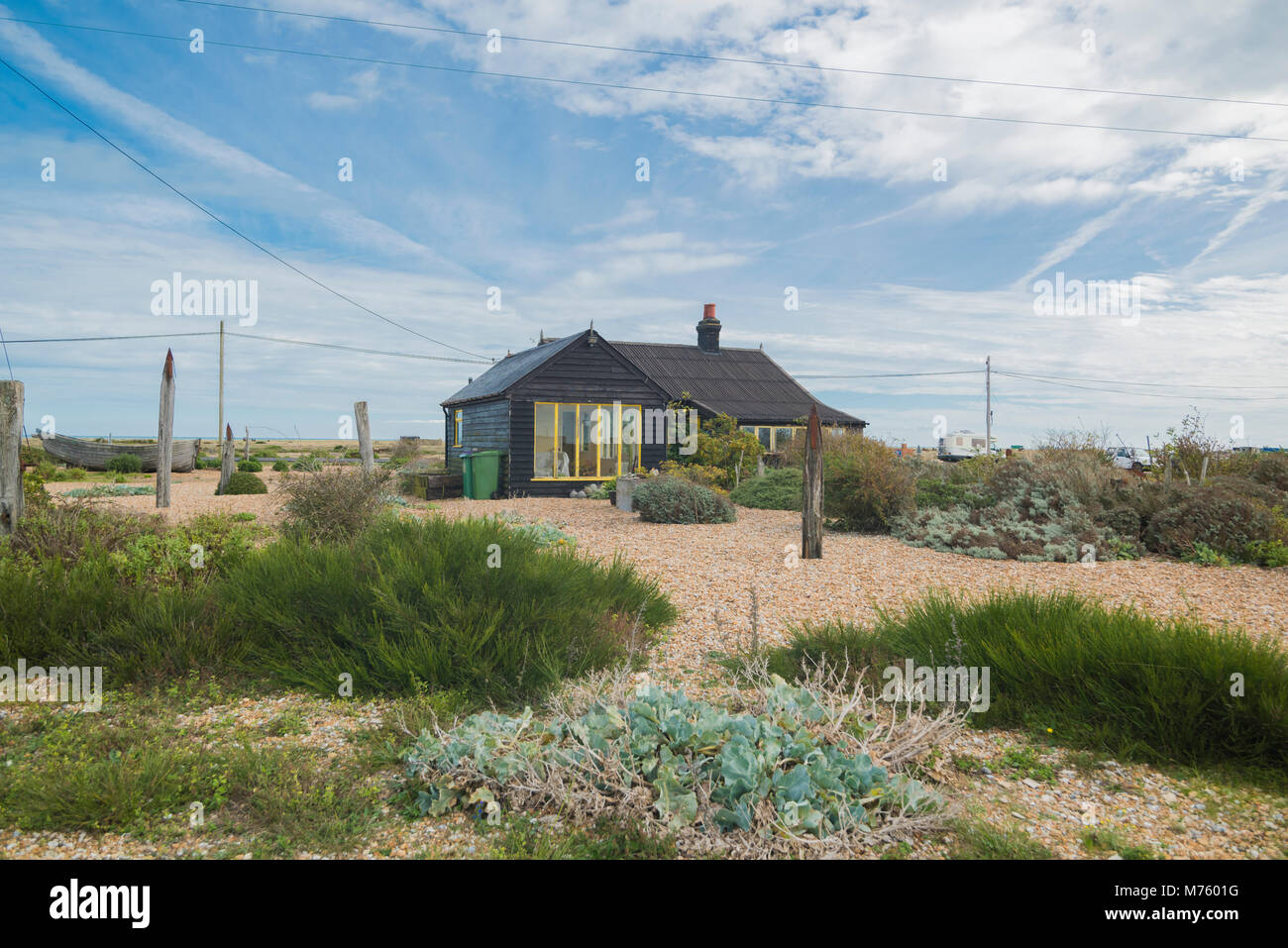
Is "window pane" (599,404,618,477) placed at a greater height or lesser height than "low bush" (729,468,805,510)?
greater

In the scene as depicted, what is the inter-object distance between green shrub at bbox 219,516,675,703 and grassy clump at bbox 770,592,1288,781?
1448 mm

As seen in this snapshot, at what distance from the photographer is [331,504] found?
30.2 ft

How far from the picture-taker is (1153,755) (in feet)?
11.5

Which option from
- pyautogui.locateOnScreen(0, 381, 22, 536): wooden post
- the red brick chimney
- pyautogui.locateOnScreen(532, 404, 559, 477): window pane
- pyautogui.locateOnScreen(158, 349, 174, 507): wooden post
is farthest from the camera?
the red brick chimney

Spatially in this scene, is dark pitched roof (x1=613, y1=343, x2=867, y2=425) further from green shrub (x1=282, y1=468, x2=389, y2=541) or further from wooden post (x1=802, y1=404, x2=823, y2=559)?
green shrub (x1=282, y1=468, x2=389, y2=541)

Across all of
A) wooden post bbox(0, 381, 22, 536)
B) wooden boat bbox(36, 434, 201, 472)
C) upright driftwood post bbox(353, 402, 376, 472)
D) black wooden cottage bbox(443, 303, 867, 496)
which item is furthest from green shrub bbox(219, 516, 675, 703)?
wooden boat bbox(36, 434, 201, 472)

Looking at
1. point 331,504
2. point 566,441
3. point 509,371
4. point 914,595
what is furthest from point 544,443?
point 914,595

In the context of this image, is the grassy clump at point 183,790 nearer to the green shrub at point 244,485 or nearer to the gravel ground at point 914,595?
the gravel ground at point 914,595

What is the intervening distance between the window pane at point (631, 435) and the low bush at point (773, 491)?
3.50 metres

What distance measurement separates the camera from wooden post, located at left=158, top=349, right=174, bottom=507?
1419 centimetres

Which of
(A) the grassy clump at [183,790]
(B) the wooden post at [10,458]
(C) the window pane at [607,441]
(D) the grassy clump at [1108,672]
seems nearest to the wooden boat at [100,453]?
(C) the window pane at [607,441]

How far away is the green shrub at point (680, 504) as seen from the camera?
503 inches

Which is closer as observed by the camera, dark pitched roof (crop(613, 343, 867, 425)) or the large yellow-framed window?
the large yellow-framed window
